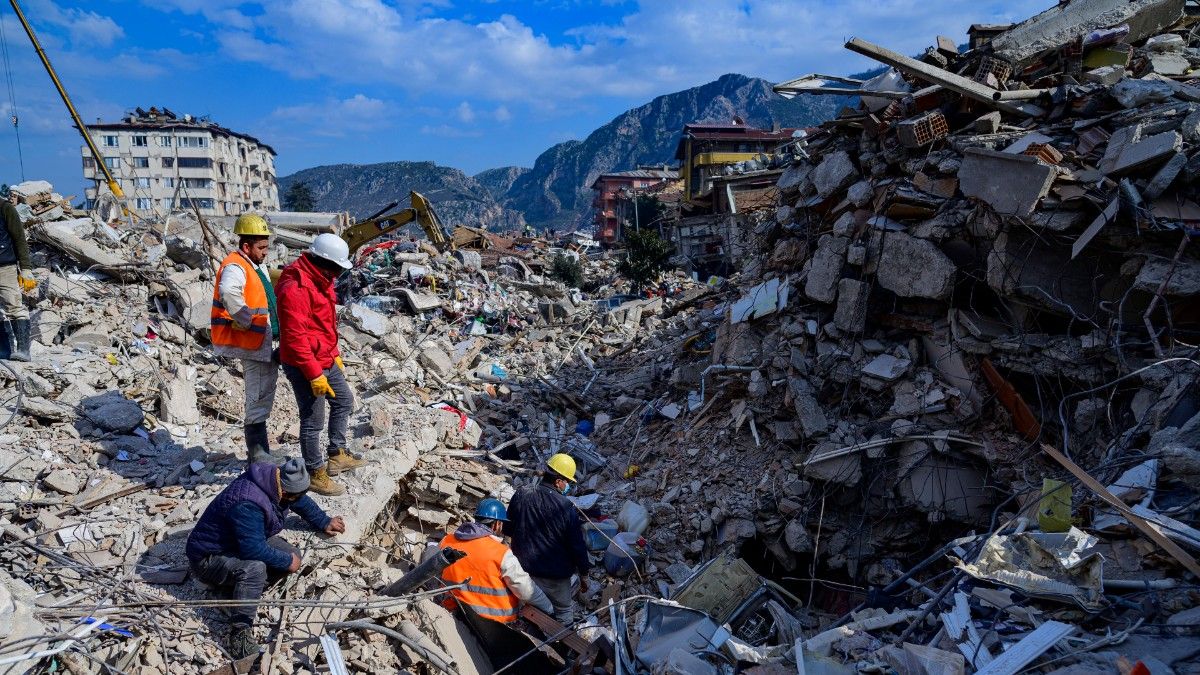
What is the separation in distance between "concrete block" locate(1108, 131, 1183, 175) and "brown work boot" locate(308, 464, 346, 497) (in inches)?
220

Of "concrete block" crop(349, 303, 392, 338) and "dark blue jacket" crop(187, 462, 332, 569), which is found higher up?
"concrete block" crop(349, 303, 392, 338)

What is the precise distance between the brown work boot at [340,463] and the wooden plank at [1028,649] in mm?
3659

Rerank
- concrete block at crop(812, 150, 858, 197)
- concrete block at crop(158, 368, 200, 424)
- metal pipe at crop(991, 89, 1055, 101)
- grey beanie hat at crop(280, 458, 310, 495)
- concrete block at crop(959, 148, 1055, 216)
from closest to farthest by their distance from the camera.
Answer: grey beanie hat at crop(280, 458, 310, 495), concrete block at crop(959, 148, 1055, 216), concrete block at crop(158, 368, 200, 424), metal pipe at crop(991, 89, 1055, 101), concrete block at crop(812, 150, 858, 197)

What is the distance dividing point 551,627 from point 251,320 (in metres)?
2.50

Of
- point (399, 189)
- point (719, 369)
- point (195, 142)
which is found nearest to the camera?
point (719, 369)

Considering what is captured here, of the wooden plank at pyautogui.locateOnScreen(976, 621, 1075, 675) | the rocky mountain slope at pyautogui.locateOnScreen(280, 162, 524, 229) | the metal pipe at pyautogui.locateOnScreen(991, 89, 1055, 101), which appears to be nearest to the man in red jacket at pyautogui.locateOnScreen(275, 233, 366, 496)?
the wooden plank at pyautogui.locateOnScreen(976, 621, 1075, 675)

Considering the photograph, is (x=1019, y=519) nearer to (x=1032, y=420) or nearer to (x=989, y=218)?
(x=1032, y=420)

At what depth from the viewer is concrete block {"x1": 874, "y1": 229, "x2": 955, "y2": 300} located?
540cm

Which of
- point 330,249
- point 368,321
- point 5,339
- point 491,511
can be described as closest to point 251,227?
point 330,249

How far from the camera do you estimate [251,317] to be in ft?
13.0

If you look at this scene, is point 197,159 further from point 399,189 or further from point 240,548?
point 240,548

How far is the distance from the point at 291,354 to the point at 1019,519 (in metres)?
4.13

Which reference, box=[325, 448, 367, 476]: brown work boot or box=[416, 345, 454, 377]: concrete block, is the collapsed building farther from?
box=[416, 345, 454, 377]: concrete block

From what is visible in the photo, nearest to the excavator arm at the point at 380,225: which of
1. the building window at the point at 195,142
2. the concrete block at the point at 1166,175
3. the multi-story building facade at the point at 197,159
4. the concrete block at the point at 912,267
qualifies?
the concrete block at the point at 912,267
